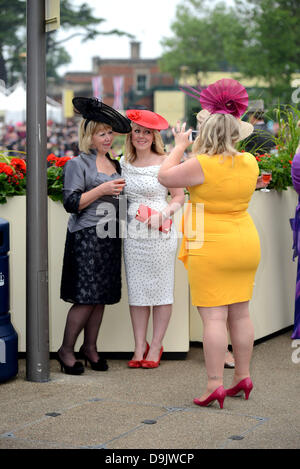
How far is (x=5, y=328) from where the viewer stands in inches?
197

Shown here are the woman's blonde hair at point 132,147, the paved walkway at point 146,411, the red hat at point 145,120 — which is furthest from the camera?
the woman's blonde hair at point 132,147

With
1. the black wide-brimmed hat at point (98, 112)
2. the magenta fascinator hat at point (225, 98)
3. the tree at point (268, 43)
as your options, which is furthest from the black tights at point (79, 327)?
the tree at point (268, 43)

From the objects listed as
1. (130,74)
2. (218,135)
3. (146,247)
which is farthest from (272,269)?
(130,74)

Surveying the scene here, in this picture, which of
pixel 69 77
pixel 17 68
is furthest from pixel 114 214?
pixel 69 77

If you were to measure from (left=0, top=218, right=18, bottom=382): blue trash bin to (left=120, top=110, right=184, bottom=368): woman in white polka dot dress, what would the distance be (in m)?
0.90

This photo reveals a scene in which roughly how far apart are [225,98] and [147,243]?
55.7 inches

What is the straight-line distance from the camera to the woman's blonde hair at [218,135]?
4344 millimetres

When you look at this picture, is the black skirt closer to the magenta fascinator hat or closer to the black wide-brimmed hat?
the black wide-brimmed hat

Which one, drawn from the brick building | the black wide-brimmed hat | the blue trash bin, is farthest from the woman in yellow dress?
the brick building

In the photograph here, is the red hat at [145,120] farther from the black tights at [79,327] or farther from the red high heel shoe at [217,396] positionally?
the red high heel shoe at [217,396]

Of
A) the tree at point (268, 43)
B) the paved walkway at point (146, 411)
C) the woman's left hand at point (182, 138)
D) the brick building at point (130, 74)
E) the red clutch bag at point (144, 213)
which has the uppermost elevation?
the brick building at point (130, 74)

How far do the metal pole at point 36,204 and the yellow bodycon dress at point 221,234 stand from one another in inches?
40.6

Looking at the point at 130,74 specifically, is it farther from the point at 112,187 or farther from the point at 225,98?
the point at 225,98

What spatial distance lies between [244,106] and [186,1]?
6181cm
